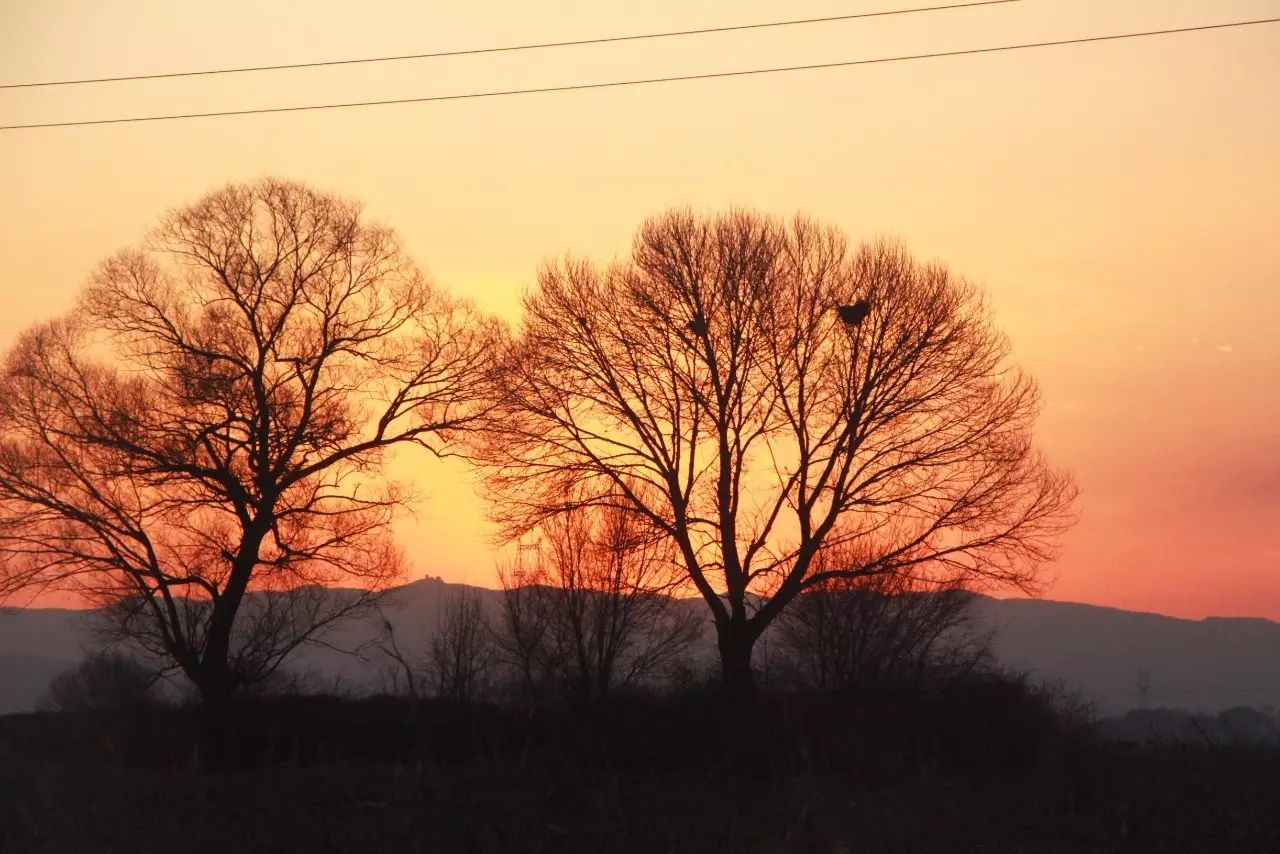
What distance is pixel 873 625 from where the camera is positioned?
1204 inches

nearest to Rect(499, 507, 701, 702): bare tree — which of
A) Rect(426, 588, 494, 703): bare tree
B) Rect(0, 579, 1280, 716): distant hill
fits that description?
Rect(426, 588, 494, 703): bare tree

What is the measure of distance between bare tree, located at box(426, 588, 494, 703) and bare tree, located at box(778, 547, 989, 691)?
7555mm

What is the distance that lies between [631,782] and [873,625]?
44.2ft

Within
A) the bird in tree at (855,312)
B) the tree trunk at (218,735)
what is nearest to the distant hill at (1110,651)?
the tree trunk at (218,735)

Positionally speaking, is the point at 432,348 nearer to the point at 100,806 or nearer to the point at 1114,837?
the point at 100,806

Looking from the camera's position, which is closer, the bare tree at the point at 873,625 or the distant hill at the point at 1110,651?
the bare tree at the point at 873,625

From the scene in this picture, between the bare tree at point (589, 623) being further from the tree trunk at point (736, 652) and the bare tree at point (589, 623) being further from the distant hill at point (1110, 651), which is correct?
the distant hill at point (1110, 651)

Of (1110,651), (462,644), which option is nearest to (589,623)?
(462,644)

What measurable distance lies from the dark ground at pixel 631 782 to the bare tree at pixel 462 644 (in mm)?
7404

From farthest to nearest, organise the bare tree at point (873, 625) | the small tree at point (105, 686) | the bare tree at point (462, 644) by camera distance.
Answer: the bare tree at point (462, 644) < the bare tree at point (873, 625) < the small tree at point (105, 686)

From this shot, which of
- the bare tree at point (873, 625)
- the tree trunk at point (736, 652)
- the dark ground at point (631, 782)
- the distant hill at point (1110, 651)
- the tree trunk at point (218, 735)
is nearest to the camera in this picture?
the dark ground at point (631, 782)

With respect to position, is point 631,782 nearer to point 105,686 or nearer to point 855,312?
point 855,312

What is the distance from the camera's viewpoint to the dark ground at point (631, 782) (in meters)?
14.8

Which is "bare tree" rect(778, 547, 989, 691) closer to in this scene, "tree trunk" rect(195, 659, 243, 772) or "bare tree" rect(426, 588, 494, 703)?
"bare tree" rect(426, 588, 494, 703)
